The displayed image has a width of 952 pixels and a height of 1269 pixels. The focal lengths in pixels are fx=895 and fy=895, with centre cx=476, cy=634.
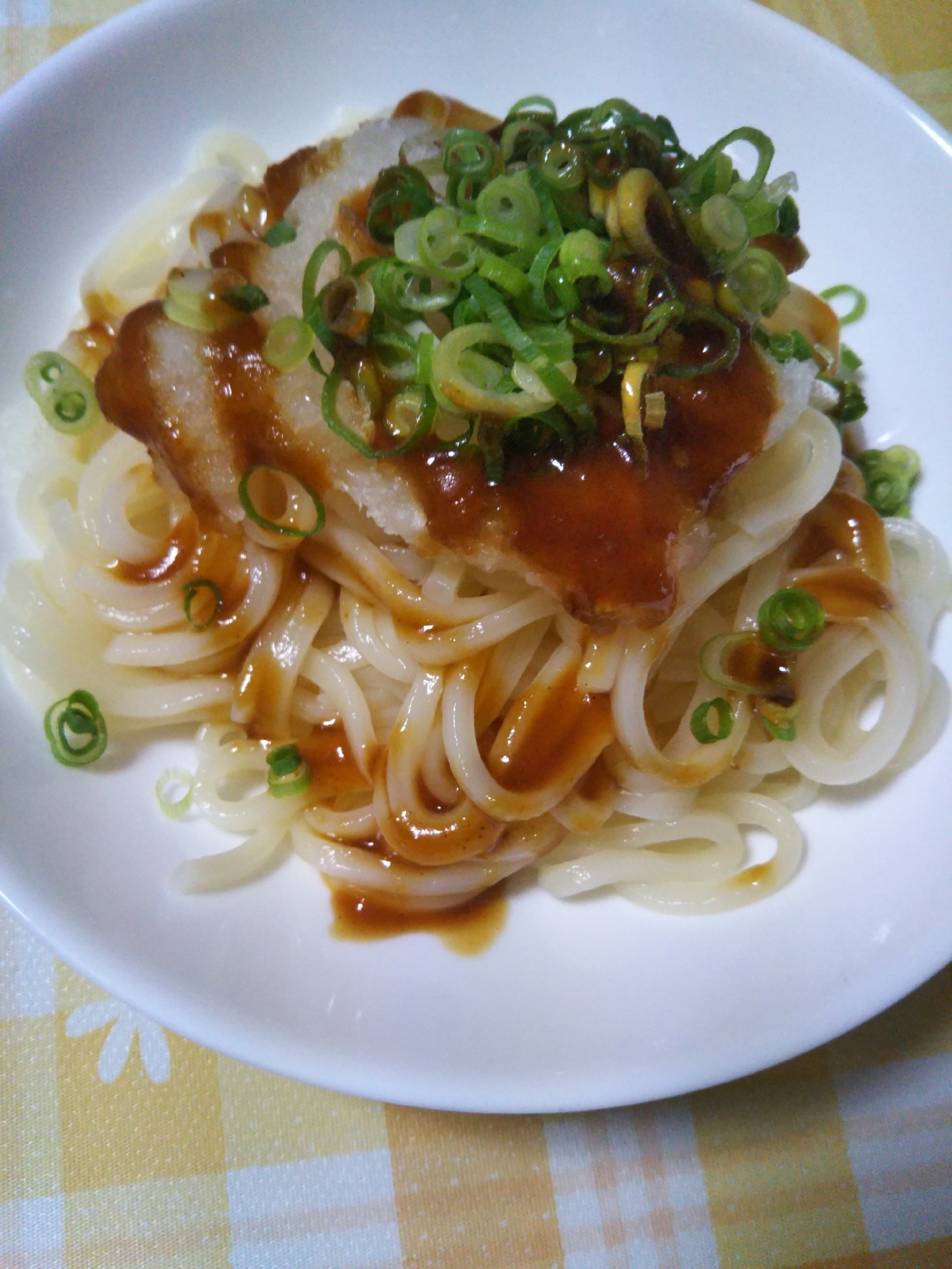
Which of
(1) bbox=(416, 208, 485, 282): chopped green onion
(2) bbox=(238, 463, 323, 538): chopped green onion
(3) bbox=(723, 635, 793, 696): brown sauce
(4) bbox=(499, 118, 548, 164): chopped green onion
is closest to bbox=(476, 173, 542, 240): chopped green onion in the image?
(1) bbox=(416, 208, 485, 282): chopped green onion

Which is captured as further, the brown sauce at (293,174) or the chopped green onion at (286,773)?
the brown sauce at (293,174)

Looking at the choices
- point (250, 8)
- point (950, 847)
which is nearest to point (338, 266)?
point (250, 8)

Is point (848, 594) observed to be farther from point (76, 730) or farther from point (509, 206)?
point (76, 730)

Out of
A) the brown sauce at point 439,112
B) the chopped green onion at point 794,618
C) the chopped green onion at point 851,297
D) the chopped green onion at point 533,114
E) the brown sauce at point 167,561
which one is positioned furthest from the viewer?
the chopped green onion at point 851,297

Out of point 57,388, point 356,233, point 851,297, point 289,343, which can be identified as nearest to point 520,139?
point 356,233

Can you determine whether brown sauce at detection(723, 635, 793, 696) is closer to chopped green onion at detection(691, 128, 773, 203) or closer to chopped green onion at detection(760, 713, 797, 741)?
chopped green onion at detection(760, 713, 797, 741)

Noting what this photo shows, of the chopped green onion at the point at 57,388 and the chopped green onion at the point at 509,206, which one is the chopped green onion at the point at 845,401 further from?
the chopped green onion at the point at 57,388

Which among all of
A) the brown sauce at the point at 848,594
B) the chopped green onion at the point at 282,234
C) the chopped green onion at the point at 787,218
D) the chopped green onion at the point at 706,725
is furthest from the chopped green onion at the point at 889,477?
the chopped green onion at the point at 282,234
